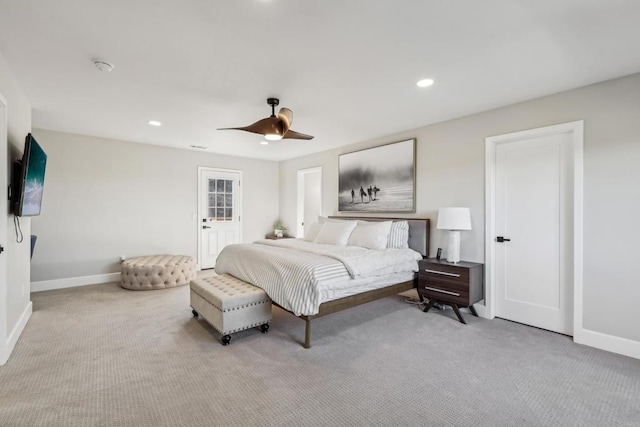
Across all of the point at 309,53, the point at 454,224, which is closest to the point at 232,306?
the point at 309,53

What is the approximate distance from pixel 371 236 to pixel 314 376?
2152mm

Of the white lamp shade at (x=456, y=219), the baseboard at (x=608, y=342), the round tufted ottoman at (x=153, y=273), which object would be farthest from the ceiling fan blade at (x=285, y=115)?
the baseboard at (x=608, y=342)

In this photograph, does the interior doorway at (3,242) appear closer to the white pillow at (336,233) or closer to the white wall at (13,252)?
the white wall at (13,252)

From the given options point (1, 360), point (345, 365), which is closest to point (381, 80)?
point (345, 365)

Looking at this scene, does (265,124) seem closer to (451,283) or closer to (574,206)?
(451,283)

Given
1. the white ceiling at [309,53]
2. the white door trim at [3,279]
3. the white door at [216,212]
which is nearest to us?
the white ceiling at [309,53]

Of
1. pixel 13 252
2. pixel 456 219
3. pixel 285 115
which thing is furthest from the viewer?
pixel 456 219

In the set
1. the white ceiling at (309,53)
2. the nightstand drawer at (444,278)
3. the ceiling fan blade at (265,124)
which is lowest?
the nightstand drawer at (444,278)

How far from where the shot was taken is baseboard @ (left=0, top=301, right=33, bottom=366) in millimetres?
2439

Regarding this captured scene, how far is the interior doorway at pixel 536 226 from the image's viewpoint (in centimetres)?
302

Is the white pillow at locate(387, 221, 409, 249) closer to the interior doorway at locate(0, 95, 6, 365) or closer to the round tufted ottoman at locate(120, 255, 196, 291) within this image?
the round tufted ottoman at locate(120, 255, 196, 291)

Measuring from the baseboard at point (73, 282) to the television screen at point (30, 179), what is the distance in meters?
2.19

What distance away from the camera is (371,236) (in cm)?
407

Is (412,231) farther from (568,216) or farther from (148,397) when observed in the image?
(148,397)
